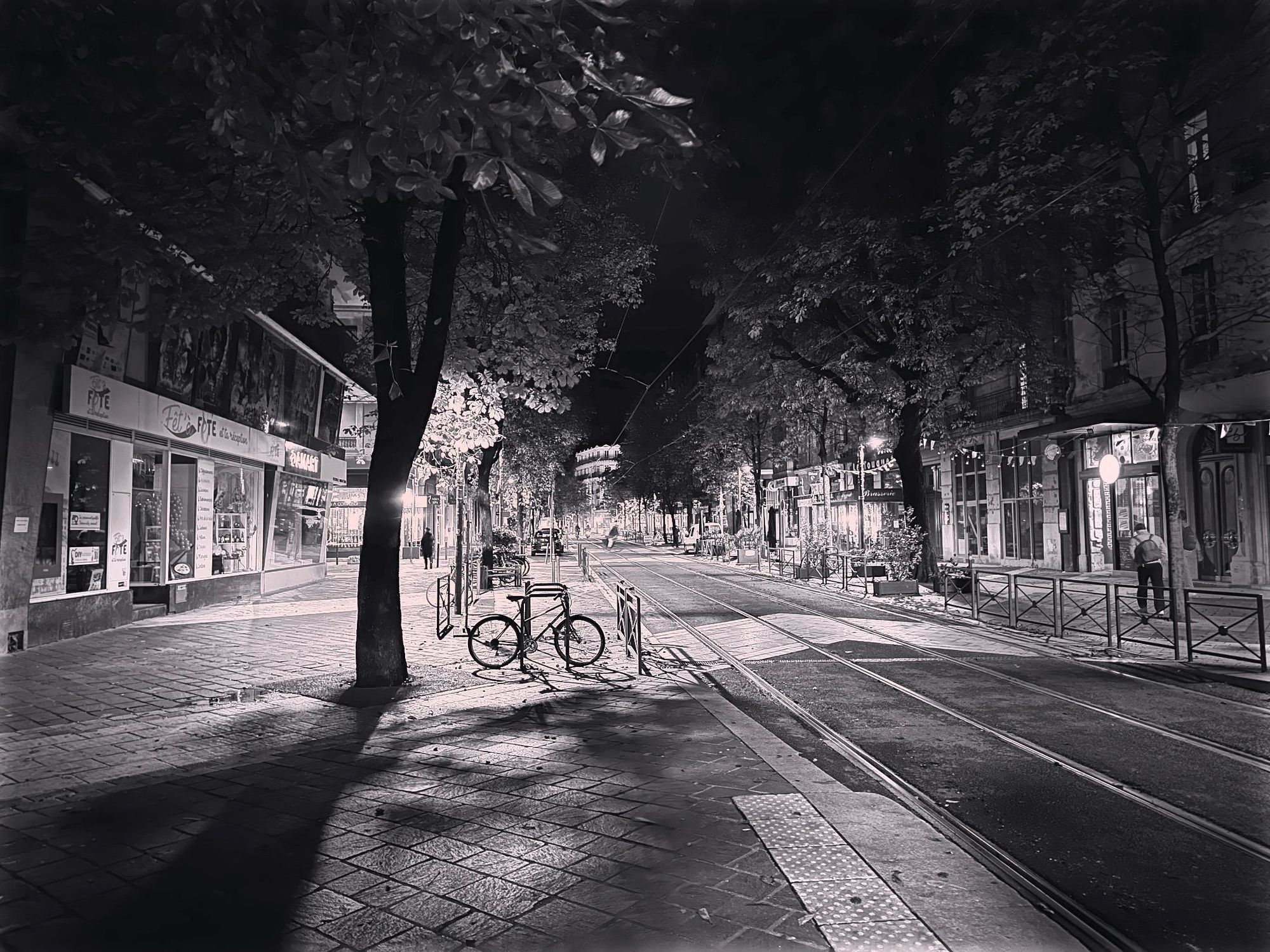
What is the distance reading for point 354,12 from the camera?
3.83 metres

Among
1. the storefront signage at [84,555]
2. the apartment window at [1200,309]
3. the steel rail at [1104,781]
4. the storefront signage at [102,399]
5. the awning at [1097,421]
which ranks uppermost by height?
the apartment window at [1200,309]

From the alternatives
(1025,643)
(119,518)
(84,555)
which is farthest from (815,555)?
(84,555)

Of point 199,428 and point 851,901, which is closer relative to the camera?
point 851,901

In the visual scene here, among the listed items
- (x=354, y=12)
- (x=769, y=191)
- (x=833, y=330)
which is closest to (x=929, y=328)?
(x=833, y=330)

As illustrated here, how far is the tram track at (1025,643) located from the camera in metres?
8.23

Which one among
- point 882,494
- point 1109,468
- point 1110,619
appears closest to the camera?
point 1110,619

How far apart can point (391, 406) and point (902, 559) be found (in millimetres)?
15099

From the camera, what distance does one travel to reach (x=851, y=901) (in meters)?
3.64

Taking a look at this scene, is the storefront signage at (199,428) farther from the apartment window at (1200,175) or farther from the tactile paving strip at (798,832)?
the apartment window at (1200,175)

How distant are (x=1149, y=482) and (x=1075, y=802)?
2145 centimetres

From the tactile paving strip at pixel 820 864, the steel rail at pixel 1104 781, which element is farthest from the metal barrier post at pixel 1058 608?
the tactile paving strip at pixel 820 864

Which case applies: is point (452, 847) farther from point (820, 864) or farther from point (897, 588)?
point (897, 588)

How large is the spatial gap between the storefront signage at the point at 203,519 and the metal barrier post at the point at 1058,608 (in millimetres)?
16535

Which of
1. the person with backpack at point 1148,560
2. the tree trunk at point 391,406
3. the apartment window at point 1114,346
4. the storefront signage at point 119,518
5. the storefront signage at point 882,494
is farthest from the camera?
the storefront signage at point 882,494
